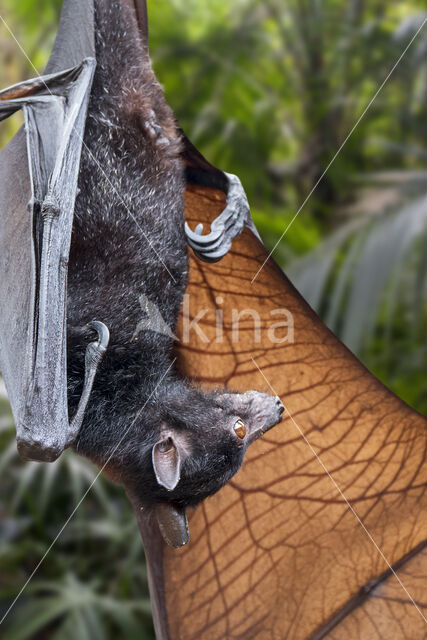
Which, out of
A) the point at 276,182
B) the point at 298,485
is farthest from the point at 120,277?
the point at 276,182

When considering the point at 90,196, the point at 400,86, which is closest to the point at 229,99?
the point at 400,86

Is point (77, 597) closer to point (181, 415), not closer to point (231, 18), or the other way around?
point (181, 415)

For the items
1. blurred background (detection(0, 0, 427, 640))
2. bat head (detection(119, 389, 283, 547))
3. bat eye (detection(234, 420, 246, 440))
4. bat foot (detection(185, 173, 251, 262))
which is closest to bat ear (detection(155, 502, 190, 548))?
bat head (detection(119, 389, 283, 547))

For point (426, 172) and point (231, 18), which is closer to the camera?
point (426, 172)

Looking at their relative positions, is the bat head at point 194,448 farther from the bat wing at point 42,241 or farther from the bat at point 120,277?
the bat wing at point 42,241

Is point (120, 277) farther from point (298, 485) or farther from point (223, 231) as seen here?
point (298, 485)

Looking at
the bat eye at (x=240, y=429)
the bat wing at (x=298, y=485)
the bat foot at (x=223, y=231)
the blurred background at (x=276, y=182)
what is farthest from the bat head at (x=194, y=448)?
the blurred background at (x=276, y=182)

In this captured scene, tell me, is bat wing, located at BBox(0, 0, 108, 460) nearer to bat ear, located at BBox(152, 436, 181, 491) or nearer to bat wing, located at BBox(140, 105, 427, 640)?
bat ear, located at BBox(152, 436, 181, 491)
